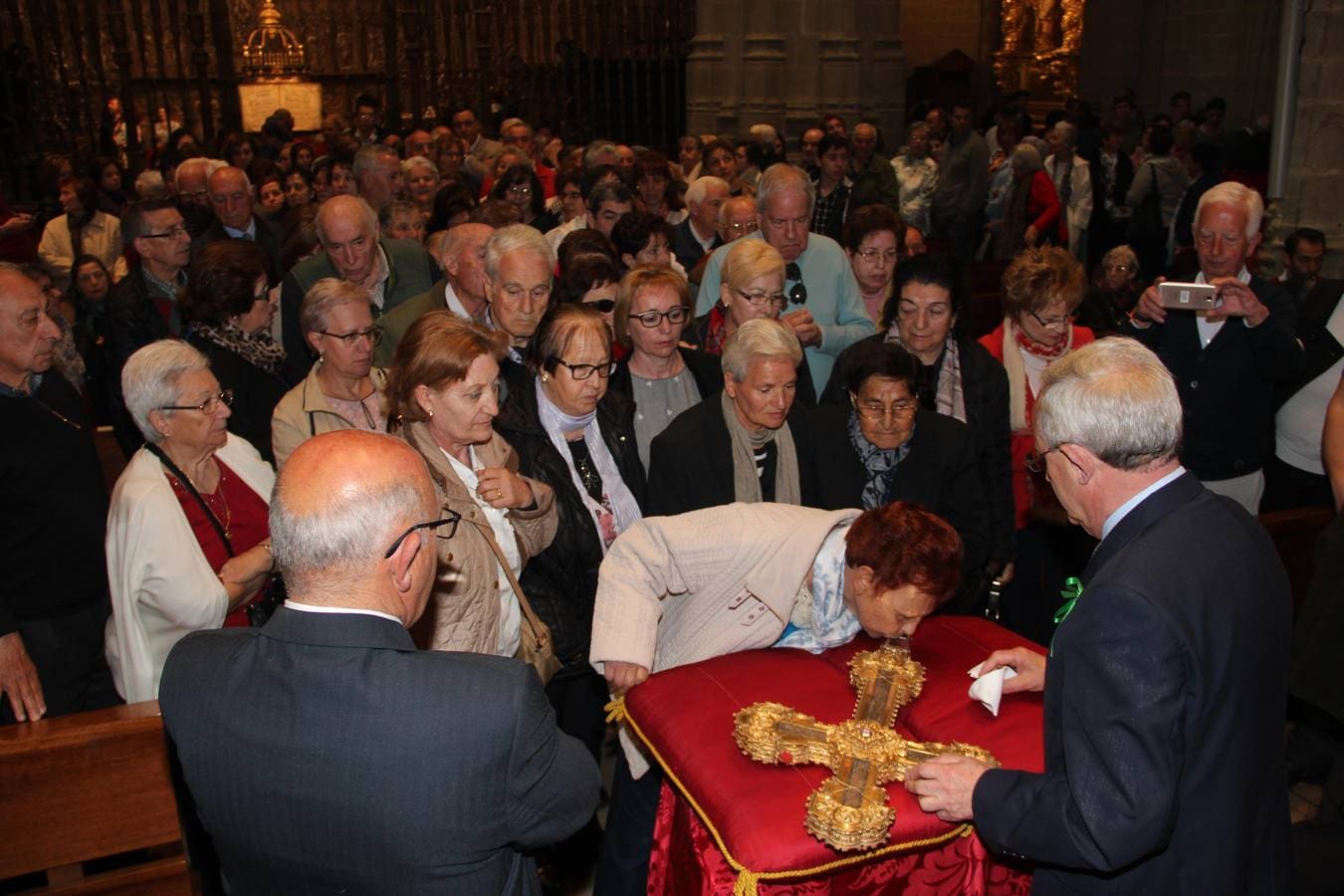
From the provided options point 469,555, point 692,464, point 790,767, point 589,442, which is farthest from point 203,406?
point 790,767

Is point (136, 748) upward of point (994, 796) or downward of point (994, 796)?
downward

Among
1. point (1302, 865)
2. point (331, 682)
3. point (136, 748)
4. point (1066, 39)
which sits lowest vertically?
point (1302, 865)

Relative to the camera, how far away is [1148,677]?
6.88 ft

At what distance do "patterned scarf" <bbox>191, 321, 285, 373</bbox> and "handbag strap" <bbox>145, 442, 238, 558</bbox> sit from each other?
123cm

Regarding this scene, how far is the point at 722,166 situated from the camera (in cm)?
928

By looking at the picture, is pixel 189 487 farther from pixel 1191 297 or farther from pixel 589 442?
pixel 1191 297

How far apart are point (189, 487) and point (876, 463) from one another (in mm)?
2144

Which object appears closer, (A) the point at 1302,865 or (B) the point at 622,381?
(A) the point at 1302,865

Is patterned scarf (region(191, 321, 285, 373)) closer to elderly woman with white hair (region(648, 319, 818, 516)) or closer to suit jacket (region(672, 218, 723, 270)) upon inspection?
elderly woman with white hair (region(648, 319, 818, 516))

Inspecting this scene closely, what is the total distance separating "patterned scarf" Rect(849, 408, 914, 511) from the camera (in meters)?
3.92

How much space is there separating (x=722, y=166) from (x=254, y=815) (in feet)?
26.0

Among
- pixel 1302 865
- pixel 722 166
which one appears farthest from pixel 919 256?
pixel 722 166

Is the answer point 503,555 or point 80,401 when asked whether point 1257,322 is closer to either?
point 503,555

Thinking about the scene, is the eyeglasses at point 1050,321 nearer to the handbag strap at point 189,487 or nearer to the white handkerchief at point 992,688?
the white handkerchief at point 992,688
